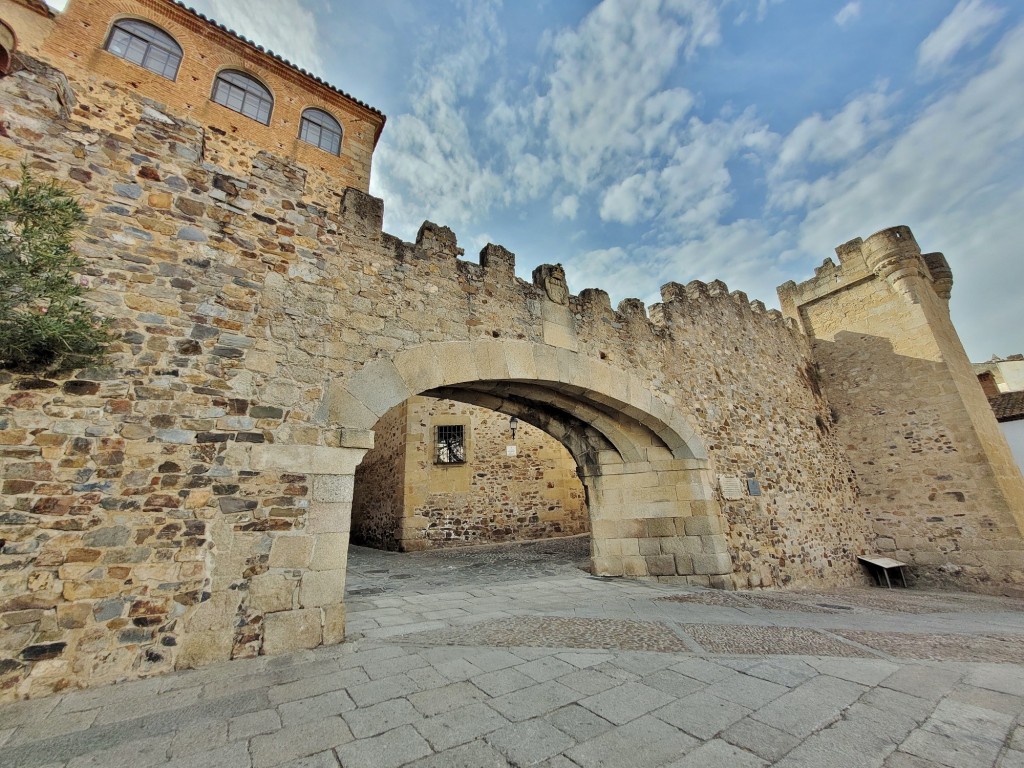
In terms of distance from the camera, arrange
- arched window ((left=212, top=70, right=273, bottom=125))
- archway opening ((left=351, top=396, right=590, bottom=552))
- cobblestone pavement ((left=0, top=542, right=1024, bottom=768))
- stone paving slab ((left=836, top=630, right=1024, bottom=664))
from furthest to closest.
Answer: archway opening ((left=351, top=396, right=590, bottom=552)) → arched window ((left=212, top=70, right=273, bottom=125)) → stone paving slab ((left=836, top=630, right=1024, bottom=664)) → cobblestone pavement ((left=0, top=542, right=1024, bottom=768))

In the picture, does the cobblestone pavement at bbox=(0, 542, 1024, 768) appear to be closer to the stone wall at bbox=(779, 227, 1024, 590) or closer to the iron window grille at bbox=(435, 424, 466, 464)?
the stone wall at bbox=(779, 227, 1024, 590)

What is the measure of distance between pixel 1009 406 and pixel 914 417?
3.97 metres

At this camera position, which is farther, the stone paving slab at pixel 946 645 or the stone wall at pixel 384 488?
the stone wall at pixel 384 488

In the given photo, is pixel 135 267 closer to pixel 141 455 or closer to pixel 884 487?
pixel 141 455

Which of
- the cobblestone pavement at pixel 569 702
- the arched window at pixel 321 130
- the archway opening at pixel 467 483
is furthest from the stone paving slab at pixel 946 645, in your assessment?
the arched window at pixel 321 130

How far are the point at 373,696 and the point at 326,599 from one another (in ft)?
3.73

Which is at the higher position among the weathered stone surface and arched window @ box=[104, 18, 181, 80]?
arched window @ box=[104, 18, 181, 80]

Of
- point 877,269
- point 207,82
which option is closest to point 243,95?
point 207,82

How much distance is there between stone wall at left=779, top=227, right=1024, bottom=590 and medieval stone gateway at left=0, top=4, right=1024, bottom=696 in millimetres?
86

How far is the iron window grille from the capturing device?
35.4ft

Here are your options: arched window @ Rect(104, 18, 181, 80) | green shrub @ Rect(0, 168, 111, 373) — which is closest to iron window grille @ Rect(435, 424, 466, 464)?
green shrub @ Rect(0, 168, 111, 373)

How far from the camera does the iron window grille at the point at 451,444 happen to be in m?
10.8

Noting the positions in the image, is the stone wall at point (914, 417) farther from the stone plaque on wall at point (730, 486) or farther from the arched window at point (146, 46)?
the arched window at point (146, 46)

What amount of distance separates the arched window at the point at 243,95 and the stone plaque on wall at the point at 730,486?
1296 cm
